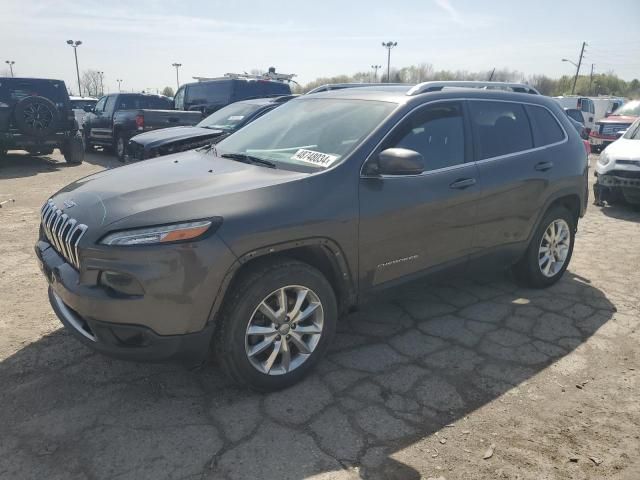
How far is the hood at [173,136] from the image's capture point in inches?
281

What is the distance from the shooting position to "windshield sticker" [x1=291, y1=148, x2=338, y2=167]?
3146mm

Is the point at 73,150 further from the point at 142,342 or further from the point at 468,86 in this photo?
the point at 142,342

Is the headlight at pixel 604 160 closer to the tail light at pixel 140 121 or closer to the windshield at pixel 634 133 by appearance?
the windshield at pixel 634 133

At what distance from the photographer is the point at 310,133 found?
3.60m

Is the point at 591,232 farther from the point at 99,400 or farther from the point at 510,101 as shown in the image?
the point at 99,400

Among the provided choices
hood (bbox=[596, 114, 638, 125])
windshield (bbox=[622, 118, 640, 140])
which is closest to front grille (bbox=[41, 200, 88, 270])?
windshield (bbox=[622, 118, 640, 140])

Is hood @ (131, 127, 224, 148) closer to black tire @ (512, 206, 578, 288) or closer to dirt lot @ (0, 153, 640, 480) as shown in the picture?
dirt lot @ (0, 153, 640, 480)

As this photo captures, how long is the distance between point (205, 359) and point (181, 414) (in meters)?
0.34

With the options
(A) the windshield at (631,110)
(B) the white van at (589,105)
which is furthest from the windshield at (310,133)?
(B) the white van at (589,105)

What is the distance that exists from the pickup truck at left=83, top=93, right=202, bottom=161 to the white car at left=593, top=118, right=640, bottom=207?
314 inches

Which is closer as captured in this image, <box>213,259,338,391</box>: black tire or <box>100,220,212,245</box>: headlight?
<box>100,220,212,245</box>: headlight

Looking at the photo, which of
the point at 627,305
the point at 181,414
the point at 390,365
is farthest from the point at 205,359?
the point at 627,305

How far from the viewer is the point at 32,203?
26.0ft

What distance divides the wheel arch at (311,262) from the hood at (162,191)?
0.32 m
